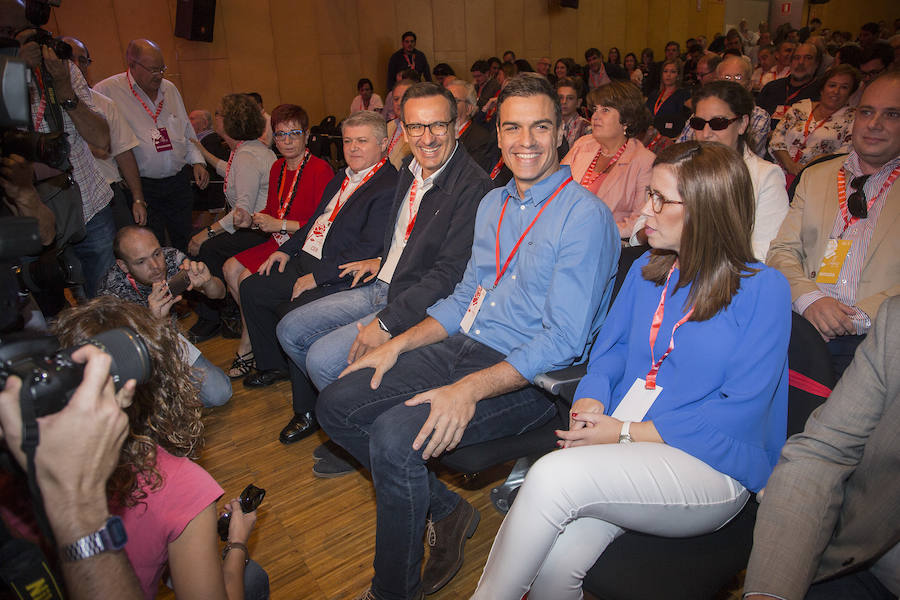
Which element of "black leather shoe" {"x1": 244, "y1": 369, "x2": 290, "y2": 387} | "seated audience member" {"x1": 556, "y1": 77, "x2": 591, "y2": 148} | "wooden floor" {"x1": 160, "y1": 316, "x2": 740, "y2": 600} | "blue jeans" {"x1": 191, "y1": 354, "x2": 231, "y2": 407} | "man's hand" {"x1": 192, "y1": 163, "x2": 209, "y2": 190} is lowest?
"wooden floor" {"x1": 160, "y1": 316, "x2": 740, "y2": 600}

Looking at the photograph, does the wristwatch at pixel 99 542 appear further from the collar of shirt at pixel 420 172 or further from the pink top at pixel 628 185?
the pink top at pixel 628 185

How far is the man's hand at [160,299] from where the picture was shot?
8.15ft

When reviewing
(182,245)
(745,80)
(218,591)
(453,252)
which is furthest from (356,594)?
(745,80)

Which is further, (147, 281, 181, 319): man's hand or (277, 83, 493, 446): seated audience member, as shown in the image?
(147, 281, 181, 319): man's hand

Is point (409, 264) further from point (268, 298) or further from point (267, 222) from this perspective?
point (267, 222)

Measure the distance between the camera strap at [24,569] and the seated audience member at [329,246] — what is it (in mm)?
1947

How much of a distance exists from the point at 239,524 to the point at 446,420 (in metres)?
0.58

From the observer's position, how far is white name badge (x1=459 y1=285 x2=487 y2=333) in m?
1.96

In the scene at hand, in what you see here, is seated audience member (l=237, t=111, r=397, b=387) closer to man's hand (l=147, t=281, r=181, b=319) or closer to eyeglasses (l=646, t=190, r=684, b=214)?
man's hand (l=147, t=281, r=181, b=319)

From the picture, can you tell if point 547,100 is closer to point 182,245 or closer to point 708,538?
point 708,538

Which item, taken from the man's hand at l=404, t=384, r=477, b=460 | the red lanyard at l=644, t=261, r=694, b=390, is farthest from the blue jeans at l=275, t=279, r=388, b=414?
the red lanyard at l=644, t=261, r=694, b=390

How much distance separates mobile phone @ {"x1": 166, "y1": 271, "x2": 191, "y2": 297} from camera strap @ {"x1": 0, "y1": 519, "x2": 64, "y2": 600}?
2.05 m

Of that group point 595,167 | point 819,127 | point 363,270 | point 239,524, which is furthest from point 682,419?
point 819,127

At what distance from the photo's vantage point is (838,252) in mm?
1972
